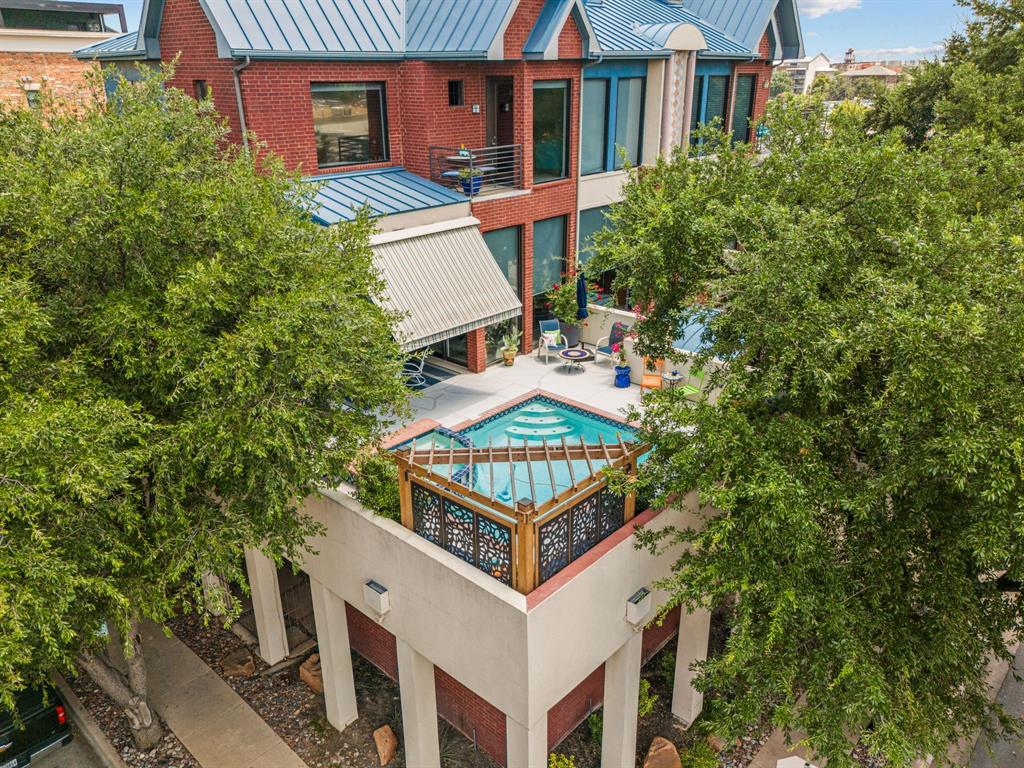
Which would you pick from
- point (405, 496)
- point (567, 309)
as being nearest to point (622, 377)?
point (567, 309)

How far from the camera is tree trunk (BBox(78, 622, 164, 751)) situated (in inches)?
508

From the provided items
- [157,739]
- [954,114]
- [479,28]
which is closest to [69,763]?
[157,739]

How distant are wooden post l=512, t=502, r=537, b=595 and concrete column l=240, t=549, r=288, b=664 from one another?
25.1ft

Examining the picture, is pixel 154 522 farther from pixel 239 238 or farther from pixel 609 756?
pixel 609 756

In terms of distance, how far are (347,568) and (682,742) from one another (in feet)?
26.6

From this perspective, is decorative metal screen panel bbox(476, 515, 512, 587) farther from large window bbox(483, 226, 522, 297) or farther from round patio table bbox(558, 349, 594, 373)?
large window bbox(483, 226, 522, 297)

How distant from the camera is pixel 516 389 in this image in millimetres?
19766

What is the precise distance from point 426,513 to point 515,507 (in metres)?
1.98

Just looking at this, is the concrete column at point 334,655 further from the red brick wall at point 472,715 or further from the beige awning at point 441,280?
the beige awning at point 441,280

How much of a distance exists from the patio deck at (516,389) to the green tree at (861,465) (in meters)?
7.62

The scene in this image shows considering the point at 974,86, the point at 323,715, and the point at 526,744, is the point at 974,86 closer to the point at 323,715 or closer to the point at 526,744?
the point at 526,744

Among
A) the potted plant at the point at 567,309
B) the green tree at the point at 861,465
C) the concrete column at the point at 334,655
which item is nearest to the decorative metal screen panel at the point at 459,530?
the green tree at the point at 861,465

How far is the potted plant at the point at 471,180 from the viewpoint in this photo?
1969 cm

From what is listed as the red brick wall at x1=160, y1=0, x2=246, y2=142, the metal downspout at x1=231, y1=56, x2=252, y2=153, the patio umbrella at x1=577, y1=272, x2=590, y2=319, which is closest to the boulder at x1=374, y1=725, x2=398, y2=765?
the patio umbrella at x1=577, y1=272, x2=590, y2=319
